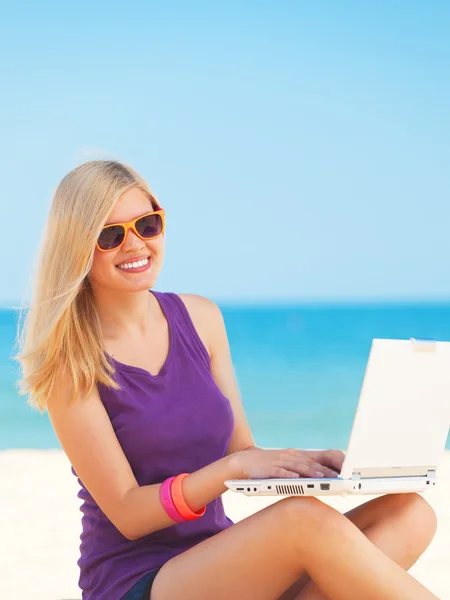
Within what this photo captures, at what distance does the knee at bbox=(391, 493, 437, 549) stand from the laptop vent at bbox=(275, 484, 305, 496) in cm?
44

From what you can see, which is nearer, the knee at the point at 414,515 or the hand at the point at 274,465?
the hand at the point at 274,465

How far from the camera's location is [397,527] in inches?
115

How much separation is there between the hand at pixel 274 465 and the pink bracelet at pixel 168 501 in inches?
8.4

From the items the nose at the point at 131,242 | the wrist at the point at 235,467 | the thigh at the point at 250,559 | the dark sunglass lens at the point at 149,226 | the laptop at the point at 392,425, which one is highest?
the dark sunglass lens at the point at 149,226

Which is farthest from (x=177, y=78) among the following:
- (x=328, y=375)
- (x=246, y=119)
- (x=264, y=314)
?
(x=328, y=375)

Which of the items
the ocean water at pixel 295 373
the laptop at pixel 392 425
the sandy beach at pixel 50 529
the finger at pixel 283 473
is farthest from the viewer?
the ocean water at pixel 295 373

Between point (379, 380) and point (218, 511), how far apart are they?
3.02 feet

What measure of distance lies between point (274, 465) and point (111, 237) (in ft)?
2.89

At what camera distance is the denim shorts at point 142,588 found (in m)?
2.86

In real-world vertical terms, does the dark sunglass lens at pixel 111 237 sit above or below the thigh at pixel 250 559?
above

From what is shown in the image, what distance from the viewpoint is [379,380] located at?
2.54 m

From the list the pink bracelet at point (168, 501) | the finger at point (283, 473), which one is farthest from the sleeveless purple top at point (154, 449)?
A: the finger at point (283, 473)

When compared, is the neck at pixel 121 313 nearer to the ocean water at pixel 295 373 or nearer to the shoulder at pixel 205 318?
the shoulder at pixel 205 318

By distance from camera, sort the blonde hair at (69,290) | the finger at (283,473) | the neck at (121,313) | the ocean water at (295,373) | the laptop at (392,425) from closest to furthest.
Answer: the laptop at (392,425)
the finger at (283,473)
the blonde hair at (69,290)
the neck at (121,313)
the ocean water at (295,373)
